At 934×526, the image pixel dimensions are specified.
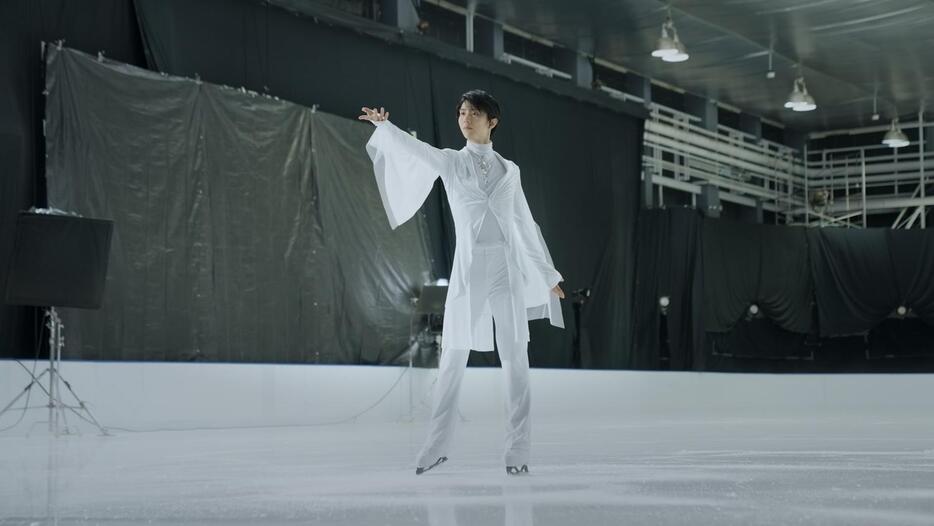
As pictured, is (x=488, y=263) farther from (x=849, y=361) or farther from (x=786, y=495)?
(x=849, y=361)

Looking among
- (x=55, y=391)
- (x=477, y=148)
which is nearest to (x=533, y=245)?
(x=477, y=148)

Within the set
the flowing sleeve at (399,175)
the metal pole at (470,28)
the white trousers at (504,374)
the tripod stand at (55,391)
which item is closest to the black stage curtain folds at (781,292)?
the metal pole at (470,28)

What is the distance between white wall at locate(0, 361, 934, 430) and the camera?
8.35 m

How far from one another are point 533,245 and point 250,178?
5.84 m

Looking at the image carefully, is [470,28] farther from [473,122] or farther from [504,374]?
[504,374]

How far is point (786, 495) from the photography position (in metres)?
3.21

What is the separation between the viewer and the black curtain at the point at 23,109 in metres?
8.14

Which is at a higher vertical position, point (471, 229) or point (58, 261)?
point (58, 261)

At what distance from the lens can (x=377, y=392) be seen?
1072cm

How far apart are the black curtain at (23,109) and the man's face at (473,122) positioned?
4752mm

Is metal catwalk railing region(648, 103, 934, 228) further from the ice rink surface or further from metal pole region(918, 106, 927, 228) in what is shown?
the ice rink surface

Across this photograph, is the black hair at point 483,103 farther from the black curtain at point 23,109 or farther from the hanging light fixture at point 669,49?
the hanging light fixture at point 669,49

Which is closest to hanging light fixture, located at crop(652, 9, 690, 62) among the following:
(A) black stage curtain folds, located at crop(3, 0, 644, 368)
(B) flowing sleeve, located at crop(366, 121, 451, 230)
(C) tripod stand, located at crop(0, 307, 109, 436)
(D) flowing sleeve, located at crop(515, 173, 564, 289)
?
(A) black stage curtain folds, located at crop(3, 0, 644, 368)

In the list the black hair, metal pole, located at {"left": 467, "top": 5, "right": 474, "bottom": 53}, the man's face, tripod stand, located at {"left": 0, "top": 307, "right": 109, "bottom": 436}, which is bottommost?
tripod stand, located at {"left": 0, "top": 307, "right": 109, "bottom": 436}
